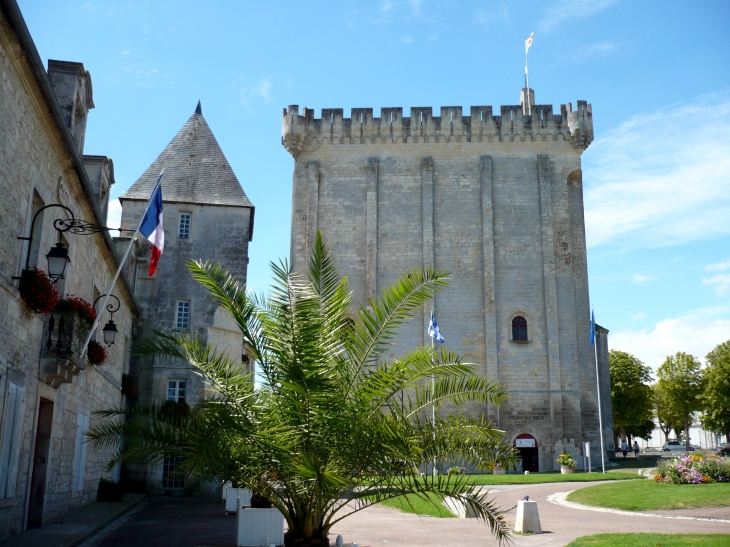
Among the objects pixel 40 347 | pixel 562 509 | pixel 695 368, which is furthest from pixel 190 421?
pixel 695 368

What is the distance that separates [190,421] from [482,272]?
26173 mm

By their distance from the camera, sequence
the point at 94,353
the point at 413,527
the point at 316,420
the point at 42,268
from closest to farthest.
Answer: the point at 316,420 → the point at 42,268 → the point at 413,527 → the point at 94,353

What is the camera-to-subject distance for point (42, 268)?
1276 cm

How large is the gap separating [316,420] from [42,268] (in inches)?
265

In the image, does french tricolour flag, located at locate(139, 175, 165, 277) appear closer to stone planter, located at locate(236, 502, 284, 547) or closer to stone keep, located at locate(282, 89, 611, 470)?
stone planter, located at locate(236, 502, 284, 547)

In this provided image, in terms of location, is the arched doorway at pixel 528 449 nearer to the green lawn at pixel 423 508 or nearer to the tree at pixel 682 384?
the green lawn at pixel 423 508

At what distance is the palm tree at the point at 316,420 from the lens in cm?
860

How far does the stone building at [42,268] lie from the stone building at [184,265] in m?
8.36

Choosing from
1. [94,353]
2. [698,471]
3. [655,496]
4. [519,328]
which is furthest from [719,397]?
[94,353]

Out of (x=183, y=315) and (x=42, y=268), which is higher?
(x=183, y=315)

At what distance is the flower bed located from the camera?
59.0ft

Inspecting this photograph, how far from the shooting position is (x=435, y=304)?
112 feet

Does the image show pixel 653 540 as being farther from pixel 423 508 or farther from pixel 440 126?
pixel 440 126

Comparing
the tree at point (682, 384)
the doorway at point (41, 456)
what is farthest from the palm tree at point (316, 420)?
the tree at point (682, 384)
